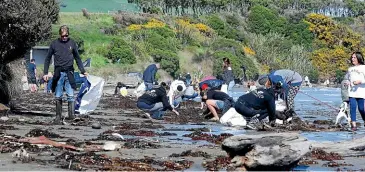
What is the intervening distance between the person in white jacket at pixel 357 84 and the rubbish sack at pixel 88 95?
5.95 m

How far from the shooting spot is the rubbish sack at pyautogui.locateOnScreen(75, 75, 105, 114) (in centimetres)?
1766

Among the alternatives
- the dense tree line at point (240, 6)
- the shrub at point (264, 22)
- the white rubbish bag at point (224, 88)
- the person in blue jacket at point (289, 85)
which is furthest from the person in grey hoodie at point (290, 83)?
the shrub at point (264, 22)

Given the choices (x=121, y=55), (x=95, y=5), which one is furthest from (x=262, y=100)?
(x=95, y=5)

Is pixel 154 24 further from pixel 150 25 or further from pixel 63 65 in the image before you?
pixel 63 65

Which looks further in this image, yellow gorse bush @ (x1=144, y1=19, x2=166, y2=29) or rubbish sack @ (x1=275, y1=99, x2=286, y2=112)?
yellow gorse bush @ (x1=144, y1=19, x2=166, y2=29)

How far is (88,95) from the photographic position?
58.5 feet

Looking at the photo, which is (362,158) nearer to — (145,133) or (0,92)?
(145,133)

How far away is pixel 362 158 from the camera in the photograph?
10.9m

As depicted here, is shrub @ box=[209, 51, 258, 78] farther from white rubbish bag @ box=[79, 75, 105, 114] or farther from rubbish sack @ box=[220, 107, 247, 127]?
rubbish sack @ box=[220, 107, 247, 127]

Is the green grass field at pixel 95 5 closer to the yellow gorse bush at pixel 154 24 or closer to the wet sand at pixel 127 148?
the yellow gorse bush at pixel 154 24

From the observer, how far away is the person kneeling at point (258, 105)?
1561cm

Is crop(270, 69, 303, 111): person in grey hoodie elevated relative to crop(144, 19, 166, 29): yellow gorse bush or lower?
lower

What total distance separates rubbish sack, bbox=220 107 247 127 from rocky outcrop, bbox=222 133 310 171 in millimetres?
7393

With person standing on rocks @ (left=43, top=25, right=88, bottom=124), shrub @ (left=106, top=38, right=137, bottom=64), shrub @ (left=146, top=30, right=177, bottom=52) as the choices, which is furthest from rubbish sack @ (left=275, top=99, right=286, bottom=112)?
shrub @ (left=146, top=30, right=177, bottom=52)
